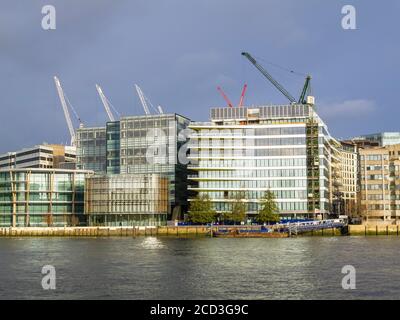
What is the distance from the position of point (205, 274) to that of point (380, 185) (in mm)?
116144

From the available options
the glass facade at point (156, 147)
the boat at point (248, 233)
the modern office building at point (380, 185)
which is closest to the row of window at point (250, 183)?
the modern office building at point (380, 185)

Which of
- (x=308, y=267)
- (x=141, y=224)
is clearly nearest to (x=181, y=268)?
(x=308, y=267)

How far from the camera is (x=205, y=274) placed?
5959 cm

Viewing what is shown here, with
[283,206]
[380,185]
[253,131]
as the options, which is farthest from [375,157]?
[253,131]

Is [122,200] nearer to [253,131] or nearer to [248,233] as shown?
[253,131]

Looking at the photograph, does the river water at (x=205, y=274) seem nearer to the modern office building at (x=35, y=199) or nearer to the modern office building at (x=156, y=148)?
the modern office building at (x=35, y=199)

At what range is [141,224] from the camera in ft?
542

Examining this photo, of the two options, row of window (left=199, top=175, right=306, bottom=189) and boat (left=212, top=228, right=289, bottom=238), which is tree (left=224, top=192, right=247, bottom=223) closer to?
row of window (left=199, top=175, right=306, bottom=189)

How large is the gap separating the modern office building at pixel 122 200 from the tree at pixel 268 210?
28786 millimetres

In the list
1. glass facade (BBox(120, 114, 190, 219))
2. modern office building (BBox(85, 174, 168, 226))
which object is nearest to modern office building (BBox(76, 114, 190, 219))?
glass facade (BBox(120, 114, 190, 219))

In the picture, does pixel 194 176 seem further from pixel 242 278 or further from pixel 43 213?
pixel 242 278

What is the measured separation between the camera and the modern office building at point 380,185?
164m
